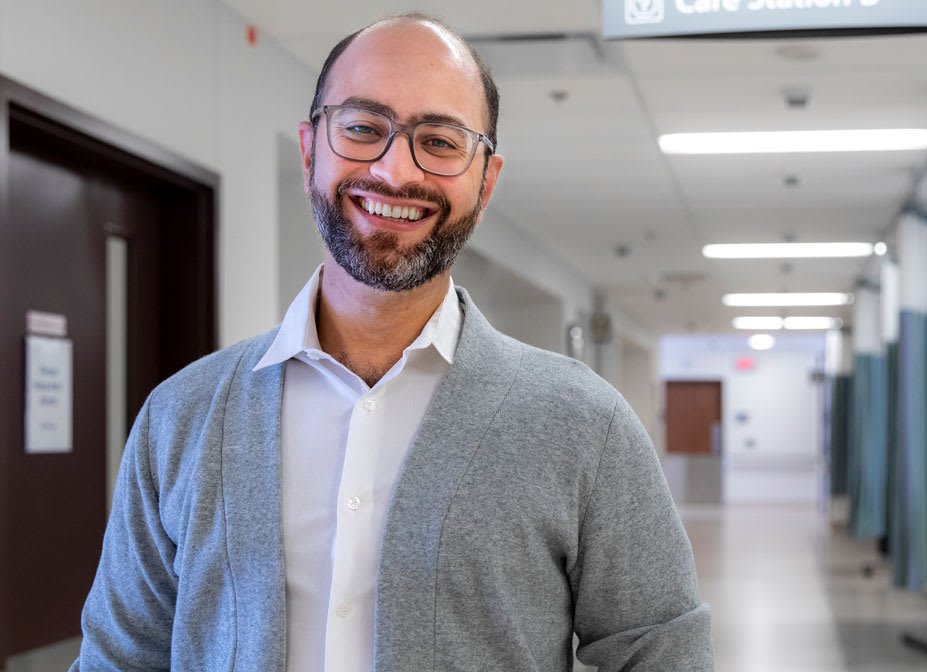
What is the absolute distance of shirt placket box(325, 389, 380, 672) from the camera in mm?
1165

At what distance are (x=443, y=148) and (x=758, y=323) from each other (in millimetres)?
18306

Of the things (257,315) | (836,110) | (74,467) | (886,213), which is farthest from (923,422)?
(74,467)

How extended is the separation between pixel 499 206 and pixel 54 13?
19.3 feet

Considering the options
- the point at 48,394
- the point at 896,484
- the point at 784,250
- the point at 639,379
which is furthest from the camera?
the point at 639,379

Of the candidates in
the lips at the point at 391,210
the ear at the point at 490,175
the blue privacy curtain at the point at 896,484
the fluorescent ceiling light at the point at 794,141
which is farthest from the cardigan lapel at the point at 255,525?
the blue privacy curtain at the point at 896,484

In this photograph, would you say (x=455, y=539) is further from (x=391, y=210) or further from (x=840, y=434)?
(x=840, y=434)

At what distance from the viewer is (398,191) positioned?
1.22 m

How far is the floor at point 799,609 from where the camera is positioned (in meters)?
6.30

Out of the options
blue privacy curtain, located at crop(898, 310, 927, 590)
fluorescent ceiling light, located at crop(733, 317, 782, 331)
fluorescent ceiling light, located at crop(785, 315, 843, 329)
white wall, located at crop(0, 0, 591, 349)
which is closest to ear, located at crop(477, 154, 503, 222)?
white wall, located at crop(0, 0, 591, 349)

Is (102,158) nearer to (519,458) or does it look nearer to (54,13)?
(54,13)

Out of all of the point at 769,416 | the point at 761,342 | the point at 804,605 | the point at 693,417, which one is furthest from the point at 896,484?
the point at 693,417

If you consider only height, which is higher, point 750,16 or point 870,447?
point 750,16

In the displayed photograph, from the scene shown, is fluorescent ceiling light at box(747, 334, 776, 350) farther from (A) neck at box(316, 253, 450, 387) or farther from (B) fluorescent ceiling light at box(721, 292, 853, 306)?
(A) neck at box(316, 253, 450, 387)

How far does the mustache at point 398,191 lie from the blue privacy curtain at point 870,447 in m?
12.2
